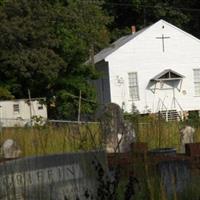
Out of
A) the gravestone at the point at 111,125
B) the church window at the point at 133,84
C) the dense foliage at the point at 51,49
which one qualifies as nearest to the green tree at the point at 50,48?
the dense foliage at the point at 51,49

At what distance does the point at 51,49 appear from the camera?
37594 millimetres

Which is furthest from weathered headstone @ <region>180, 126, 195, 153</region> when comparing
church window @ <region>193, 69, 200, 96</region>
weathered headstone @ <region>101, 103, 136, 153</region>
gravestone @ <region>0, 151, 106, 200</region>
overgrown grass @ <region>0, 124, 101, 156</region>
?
church window @ <region>193, 69, 200, 96</region>

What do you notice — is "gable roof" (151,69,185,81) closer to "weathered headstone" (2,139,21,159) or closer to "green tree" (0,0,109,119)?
"green tree" (0,0,109,119)

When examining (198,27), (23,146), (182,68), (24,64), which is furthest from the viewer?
(198,27)

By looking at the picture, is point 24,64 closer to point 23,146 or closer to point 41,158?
point 23,146

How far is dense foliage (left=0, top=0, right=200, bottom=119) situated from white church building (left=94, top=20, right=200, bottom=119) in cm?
224

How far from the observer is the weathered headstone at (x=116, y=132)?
832cm

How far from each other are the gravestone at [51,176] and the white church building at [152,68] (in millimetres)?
35801

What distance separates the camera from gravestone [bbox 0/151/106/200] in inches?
231

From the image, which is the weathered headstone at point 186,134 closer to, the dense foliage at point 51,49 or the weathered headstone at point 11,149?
the weathered headstone at point 11,149

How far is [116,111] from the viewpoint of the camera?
1041 centimetres

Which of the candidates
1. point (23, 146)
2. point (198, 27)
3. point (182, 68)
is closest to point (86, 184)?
point (23, 146)

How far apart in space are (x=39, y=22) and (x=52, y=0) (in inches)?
147

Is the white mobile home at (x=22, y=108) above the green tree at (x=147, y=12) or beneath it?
beneath
